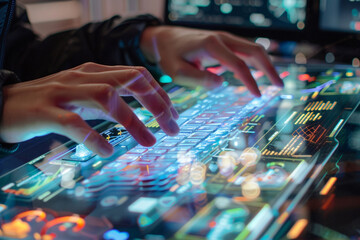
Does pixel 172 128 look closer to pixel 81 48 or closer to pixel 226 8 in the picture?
pixel 81 48

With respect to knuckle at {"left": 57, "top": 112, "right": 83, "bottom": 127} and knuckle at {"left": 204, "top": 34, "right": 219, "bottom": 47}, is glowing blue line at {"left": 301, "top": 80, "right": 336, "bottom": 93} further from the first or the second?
knuckle at {"left": 57, "top": 112, "right": 83, "bottom": 127}

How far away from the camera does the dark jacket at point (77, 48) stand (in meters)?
1.03

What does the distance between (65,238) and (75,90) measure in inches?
9.0

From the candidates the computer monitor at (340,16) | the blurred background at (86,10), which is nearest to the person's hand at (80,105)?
the computer monitor at (340,16)

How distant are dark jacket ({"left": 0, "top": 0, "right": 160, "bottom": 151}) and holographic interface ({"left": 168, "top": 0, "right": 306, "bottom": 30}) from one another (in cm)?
37

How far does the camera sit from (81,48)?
41.2 inches

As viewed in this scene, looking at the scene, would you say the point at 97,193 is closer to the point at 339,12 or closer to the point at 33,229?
the point at 33,229

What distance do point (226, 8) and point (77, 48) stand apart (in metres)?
0.61

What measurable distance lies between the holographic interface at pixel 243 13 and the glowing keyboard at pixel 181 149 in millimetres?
590

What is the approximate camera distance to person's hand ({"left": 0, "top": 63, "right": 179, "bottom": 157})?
520 mm

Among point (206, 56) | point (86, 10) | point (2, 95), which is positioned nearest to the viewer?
point (2, 95)

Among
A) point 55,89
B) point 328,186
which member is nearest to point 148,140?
point 55,89

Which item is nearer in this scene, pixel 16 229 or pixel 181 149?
pixel 16 229

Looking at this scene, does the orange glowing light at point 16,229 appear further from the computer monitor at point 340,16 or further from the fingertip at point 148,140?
the computer monitor at point 340,16
